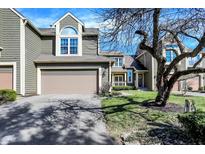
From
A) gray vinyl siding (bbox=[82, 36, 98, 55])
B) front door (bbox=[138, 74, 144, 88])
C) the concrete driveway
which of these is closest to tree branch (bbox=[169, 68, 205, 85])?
the concrete driveway

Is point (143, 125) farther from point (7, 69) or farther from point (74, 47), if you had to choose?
point (74, 47)

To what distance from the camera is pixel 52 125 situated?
8477 millimetres

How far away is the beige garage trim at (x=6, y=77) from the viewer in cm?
1602

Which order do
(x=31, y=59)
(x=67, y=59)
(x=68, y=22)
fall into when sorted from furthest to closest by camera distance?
(x=68, y=22), (x=67, y=59), (x=31, y=59)

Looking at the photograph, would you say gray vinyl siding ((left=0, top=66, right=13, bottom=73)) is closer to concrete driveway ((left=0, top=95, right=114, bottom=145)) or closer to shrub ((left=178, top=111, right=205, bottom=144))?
concrete driveway ((left=0, top=95, right=114, bottom=145))

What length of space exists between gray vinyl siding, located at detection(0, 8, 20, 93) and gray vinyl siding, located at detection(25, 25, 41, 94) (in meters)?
0.80

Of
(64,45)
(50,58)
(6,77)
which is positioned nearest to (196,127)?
(6,77)

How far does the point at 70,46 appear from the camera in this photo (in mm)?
19703

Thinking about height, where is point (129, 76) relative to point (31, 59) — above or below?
below

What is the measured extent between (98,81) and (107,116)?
8.90 meters

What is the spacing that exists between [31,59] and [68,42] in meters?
3.67
